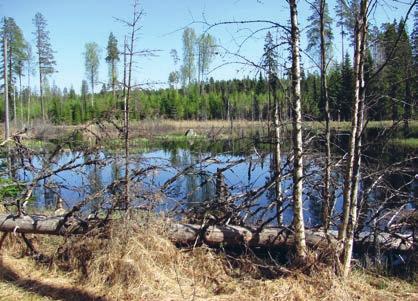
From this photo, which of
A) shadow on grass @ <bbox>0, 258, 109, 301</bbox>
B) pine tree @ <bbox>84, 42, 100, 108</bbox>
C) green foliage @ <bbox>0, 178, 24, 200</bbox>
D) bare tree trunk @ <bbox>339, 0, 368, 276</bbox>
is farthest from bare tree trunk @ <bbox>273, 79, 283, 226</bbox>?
pine tree @ <bbox>84, 42, 100, 108</bbox>

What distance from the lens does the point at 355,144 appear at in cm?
451

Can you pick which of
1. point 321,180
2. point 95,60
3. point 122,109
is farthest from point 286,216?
point 95,60

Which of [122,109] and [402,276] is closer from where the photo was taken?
[402,276]

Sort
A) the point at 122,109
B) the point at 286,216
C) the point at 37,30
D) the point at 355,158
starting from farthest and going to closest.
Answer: the point at 37,30
the point at 286,216
the point at 122,109
the point at 355,158

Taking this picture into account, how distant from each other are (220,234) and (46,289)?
2.15 metres

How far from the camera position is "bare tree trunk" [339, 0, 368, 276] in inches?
167

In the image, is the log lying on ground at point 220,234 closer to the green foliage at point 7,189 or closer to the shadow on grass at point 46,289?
the shadow on grass at point 46,289

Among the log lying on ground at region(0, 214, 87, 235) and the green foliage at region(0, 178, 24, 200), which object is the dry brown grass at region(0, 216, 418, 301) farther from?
the green foliage at region(0, 178, 24, 200)

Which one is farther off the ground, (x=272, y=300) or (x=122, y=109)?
(x=122, y=109)

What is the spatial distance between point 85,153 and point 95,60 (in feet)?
212

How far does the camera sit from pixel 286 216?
9680mm

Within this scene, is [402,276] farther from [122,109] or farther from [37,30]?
[37,30]

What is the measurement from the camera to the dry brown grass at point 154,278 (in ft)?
14.8

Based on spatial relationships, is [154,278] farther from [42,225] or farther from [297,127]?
[297,127]
